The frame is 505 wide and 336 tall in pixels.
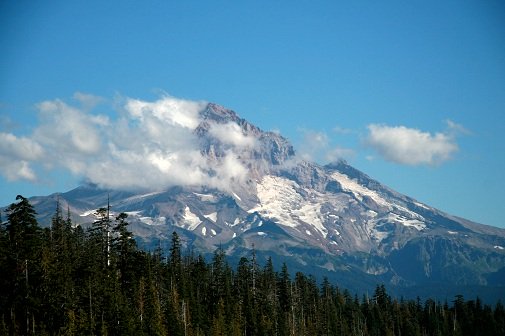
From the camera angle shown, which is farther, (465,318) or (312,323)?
(465,318)

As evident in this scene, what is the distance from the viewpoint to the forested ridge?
7906 cm

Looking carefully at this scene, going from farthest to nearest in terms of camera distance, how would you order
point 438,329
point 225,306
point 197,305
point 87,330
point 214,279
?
point 438,329, point 214,279, point 225,306, point 197,305, point 87,330

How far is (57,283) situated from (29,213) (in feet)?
35.9

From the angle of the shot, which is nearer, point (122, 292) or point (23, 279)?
point (23, 279)

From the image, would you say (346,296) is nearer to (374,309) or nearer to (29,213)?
(374,309)

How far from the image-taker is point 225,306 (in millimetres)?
119812

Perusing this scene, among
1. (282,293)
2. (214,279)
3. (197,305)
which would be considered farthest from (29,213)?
(282,293)

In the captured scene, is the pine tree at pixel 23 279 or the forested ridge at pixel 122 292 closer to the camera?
the pine tree at pixel 23 279

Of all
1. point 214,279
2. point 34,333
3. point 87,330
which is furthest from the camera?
point 214,279

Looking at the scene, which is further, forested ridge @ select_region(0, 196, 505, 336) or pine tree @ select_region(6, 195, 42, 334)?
forested ridge @ select_region(0, 196, 505, 336)

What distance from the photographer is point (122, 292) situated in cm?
9544

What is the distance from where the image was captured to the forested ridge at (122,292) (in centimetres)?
7906

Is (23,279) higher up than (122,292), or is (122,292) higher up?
(23,279)

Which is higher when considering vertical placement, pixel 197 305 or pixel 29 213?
pixel 29 213
